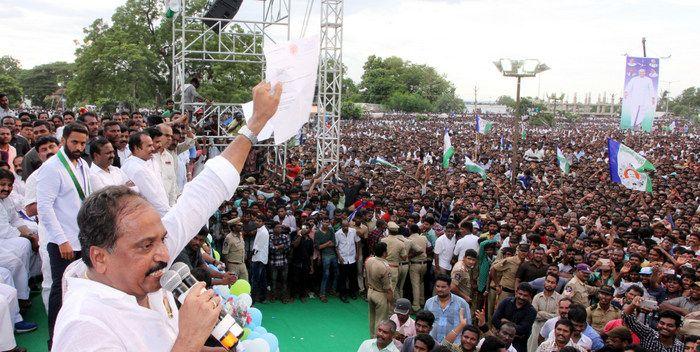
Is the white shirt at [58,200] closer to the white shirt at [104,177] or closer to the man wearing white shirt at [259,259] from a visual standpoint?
the white shirt at [104,177]

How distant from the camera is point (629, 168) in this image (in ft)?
37.6

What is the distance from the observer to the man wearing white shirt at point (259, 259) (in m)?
8.10

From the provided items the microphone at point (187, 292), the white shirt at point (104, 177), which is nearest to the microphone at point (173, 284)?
the microphone at point (187, 292)

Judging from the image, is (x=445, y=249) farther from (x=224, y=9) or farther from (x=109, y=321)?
(x=109, y=321)

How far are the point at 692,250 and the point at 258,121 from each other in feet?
22.7

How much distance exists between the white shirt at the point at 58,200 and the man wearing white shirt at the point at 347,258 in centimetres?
531

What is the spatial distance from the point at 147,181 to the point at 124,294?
238cm

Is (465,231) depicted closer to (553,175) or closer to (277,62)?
(277,62)

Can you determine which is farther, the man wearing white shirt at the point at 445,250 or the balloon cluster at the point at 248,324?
the man wearing white shirt at the point at 445,250

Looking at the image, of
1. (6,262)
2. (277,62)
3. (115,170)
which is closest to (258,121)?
(277,62)

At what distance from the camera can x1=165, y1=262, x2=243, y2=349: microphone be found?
137cm

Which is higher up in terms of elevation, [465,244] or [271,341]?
[271,341]

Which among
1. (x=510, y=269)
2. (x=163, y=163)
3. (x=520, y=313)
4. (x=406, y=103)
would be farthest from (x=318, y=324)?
(x=406, y=103)

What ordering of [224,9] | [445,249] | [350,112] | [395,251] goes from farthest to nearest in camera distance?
[350,112]
[224,9]
[445,249]
[395,251]
